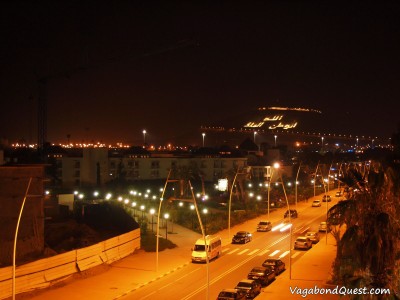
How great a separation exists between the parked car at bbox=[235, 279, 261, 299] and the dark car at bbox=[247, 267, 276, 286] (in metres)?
0.99

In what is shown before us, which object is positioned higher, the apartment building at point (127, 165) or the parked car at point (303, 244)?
the apartment building at point (127, 165)

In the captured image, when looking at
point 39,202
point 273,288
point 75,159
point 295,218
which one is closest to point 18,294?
point 39,202

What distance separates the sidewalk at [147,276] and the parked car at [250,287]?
290mm

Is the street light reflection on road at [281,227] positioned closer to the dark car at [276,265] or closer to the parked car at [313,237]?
the parked car at [313,237]

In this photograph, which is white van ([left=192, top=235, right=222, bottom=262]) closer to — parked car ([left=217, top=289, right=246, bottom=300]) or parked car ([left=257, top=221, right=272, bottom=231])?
parked car ([left=217, top=289, right=246, bottom=300])

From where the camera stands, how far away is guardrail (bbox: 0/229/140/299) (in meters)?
19.4

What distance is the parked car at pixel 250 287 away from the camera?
60.1 ft

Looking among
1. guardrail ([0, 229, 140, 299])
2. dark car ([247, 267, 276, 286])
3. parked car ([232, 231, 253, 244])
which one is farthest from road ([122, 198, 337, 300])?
guardrail ([0, 229, 140, 299])

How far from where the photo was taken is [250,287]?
18.7 m

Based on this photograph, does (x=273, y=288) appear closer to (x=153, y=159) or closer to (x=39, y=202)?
(x=39, y=202)

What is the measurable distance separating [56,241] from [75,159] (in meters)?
37.4

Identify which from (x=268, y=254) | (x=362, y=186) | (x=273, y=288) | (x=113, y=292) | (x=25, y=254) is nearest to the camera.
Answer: (x=362, y=186)

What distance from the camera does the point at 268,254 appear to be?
1108 inches

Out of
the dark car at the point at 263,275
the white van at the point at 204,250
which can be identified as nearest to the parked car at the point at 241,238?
the white van at the point at 204,250
